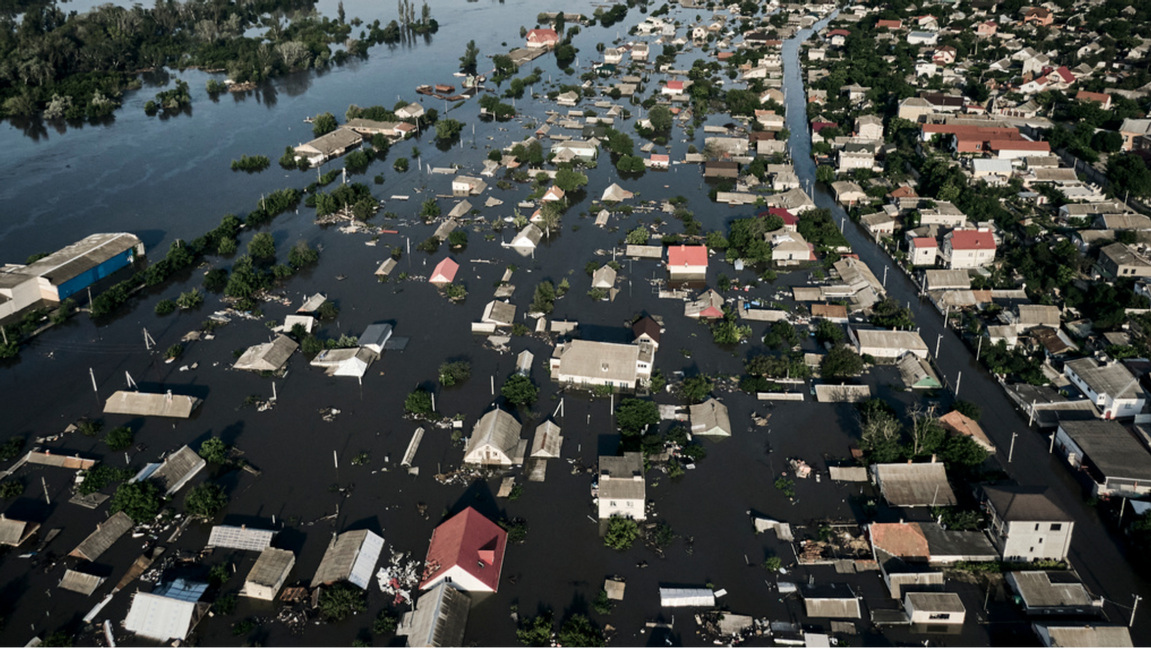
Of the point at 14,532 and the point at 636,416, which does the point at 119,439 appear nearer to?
the point at 14,532

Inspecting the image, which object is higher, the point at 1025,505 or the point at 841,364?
the point at 841,364

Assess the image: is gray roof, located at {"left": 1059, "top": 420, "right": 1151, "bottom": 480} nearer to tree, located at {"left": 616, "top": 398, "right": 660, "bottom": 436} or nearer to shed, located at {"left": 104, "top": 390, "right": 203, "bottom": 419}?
tree, located at {"left": 616, "top": 398, "right": 660, "bottom": 436}

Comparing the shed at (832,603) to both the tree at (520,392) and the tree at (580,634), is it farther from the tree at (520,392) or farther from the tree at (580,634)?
the tree at (520,392)


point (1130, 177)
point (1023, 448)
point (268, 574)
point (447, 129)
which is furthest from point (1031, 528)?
Result: point (447, 129)

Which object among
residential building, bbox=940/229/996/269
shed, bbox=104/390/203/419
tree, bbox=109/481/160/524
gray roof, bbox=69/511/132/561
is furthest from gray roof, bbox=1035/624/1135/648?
shed, bbox=104/390/203/419

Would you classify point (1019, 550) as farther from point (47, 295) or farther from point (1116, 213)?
point (47, 295)

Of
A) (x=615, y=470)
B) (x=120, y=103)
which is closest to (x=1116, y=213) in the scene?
(x=615, y=470)

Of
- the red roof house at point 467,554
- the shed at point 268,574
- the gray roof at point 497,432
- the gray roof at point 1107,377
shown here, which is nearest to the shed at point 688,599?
the red roof house at point 467,554
